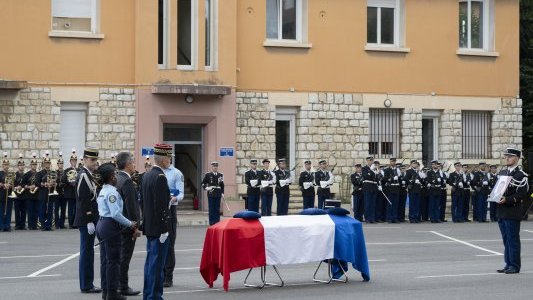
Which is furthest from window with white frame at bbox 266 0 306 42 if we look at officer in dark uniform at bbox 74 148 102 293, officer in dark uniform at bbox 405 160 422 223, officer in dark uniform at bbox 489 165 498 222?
officer in dark uniform at bbox 74 148 102 293

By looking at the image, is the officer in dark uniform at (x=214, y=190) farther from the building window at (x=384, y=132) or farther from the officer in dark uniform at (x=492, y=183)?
the officer in dark uniform at (x=492, y=183)

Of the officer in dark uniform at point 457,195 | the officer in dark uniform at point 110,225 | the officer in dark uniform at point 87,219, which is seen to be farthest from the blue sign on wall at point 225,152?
the officer in dark uniform at point 110,225

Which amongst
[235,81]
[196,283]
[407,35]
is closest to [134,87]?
[235,81]

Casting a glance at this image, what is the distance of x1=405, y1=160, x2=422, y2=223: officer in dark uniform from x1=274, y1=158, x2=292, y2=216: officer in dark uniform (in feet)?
12.6

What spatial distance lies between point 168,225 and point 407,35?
25264 millimetres

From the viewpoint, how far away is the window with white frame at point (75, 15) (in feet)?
115

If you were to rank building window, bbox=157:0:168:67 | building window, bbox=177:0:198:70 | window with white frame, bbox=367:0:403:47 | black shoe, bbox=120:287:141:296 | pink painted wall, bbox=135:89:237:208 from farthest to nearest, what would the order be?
window with white frame, bbox=367:0:403:47 → building window, bbox=177:0:198:70 → building window, bbox=157:0:168:67 → pink painted wall, bbox=135:89:237:208 → black shoe, bbox=120:287:141:296

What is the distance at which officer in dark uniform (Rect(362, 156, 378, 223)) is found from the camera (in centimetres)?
3447

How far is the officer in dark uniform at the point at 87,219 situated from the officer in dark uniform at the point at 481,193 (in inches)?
863

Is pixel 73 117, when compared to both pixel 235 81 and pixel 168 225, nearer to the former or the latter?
pixel 235 81

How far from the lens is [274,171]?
35.0m

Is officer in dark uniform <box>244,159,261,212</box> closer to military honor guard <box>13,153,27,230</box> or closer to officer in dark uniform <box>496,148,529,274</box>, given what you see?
military honor guard <box>13,153,27,230</box>

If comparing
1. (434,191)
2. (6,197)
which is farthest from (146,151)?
(434,191)

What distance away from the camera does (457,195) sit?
119 ft
